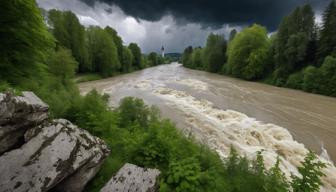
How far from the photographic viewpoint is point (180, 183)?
316cm

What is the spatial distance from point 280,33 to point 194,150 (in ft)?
91.1

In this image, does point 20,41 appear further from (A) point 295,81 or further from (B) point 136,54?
(B) point 136,54

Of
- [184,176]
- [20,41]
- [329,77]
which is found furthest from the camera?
[329,77]

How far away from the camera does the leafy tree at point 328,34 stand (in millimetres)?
20514

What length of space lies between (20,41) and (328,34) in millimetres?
→ 29582

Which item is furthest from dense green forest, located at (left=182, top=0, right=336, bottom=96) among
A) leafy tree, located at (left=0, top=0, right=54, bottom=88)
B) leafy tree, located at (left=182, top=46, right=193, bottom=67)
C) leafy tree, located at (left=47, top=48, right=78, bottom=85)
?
leafy tree, located at (left=182, top=46, right=193, bottom=67)

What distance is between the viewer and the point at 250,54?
2827 cm

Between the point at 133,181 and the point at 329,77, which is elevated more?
the point at 329,77

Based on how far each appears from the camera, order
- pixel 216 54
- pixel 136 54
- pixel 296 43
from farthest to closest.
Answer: pixel 136 54 < pixel 216 54 < pixel 296 43

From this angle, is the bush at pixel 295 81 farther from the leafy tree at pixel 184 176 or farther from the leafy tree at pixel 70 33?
the leafy tree at pixel 70 33

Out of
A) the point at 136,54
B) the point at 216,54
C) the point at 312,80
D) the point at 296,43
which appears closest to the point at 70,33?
the point at 216,54

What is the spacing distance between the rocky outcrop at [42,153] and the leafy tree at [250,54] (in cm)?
2862

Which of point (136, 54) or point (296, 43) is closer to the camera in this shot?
point (296, 43)

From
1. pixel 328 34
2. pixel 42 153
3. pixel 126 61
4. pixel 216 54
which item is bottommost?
pixel 126 61
